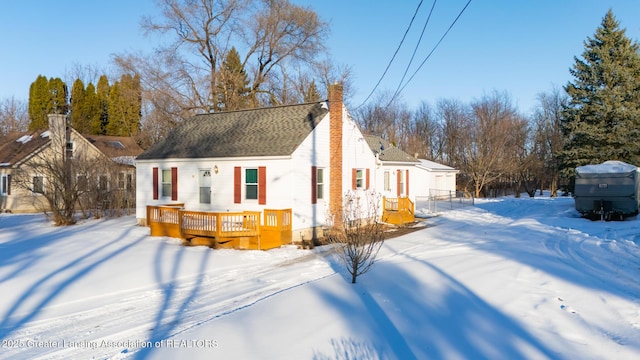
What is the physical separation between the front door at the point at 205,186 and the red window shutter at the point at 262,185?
2837 millimetres

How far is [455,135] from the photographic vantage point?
58500 mm

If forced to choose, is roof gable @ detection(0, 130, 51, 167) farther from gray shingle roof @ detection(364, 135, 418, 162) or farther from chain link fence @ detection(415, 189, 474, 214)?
chain link fence @ detection(415, 189, 474, 214)

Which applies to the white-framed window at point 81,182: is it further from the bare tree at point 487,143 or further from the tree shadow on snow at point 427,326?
the bare tree at point 487,143

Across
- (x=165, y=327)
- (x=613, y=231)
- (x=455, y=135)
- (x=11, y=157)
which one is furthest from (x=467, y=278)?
(x=455, y=135)

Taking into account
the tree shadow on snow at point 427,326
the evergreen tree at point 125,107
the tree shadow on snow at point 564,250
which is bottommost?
the tree shadow on snow at point 427,326

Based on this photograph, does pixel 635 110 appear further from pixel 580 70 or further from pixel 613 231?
pixel 613 231

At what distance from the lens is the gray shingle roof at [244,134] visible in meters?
17.5

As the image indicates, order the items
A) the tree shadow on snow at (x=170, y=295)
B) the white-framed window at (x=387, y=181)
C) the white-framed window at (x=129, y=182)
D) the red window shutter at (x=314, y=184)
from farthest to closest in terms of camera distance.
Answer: the white-framed window at (x=129, y=182)
the white-framed window at (x=387, y=181)
the red window shutter at (x=314, y=184)
the tree shadow on snow at (x=170, y=295)

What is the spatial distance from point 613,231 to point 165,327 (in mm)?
17375

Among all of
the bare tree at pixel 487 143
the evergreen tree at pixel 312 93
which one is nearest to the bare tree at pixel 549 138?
the bare tree at pixel 487 143

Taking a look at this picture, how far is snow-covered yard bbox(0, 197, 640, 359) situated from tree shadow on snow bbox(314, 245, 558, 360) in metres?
0.03

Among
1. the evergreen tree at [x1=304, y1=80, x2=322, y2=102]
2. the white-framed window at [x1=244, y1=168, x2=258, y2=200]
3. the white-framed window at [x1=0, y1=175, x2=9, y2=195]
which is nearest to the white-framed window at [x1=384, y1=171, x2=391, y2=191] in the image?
the white-framed window at [x1=244, y1=168, x2=258, y2=200]

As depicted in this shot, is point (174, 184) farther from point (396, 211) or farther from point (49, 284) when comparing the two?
point (396, 211)

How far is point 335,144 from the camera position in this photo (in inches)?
749
